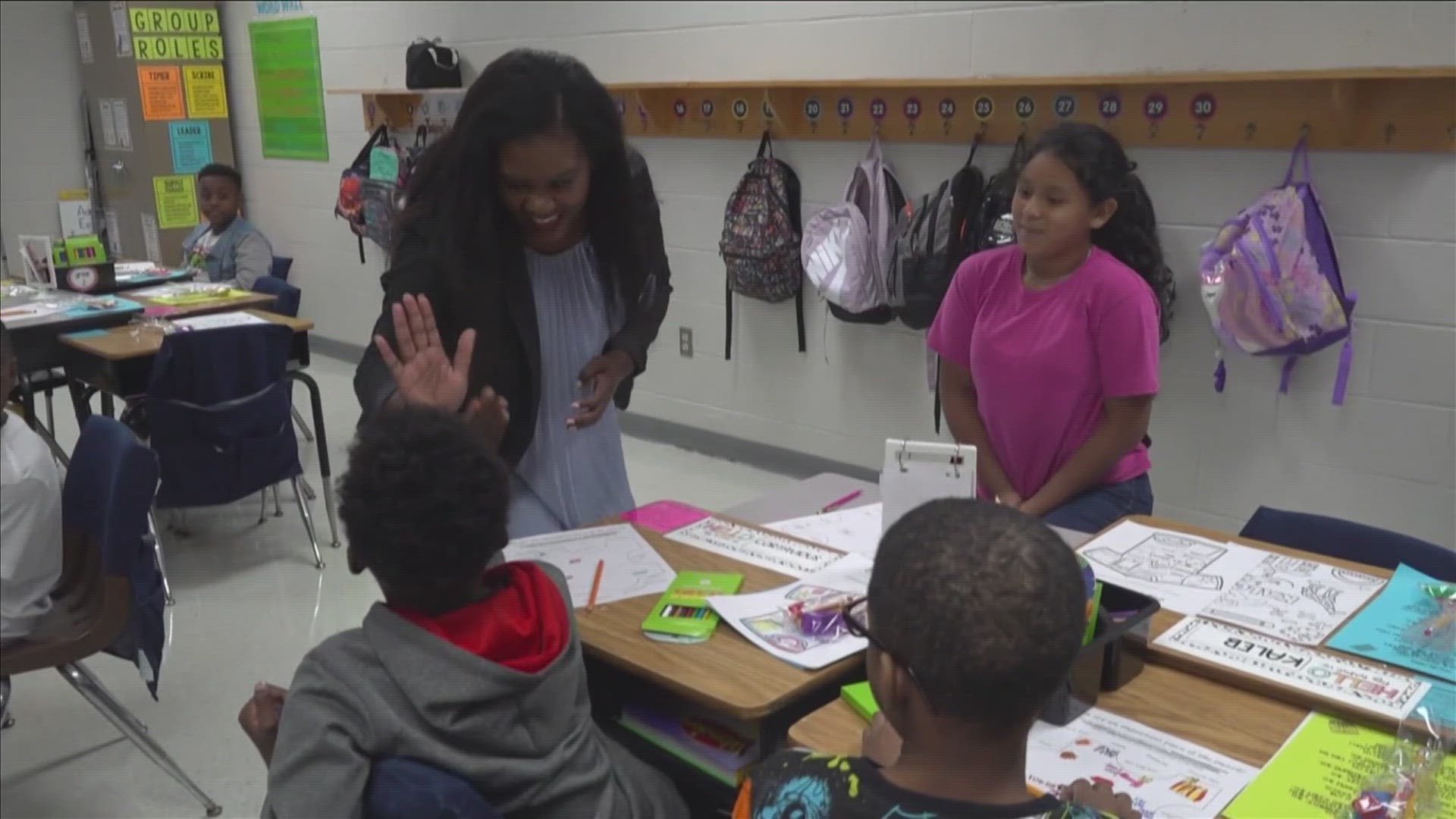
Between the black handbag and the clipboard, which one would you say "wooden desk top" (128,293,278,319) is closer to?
the black handbag

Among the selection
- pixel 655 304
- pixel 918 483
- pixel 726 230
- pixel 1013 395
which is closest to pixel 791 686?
pixel 918 483

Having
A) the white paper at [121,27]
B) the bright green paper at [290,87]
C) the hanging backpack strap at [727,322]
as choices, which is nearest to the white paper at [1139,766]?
the hanging backpack strap at [727,322]

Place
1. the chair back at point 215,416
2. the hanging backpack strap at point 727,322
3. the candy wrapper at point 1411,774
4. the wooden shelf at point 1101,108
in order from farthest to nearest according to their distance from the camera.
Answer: the hanging backpack strap at point 727,322, the chair back at point 215,416, the wooden shelf at point 1101,108, the candy wrapper at point 1411,774

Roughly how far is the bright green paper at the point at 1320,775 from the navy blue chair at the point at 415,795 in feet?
2.50

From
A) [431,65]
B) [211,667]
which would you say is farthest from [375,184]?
[211,667]

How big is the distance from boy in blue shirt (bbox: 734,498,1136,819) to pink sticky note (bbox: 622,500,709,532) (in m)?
0.97

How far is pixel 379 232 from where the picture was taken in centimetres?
544

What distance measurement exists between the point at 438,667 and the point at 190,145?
639cm

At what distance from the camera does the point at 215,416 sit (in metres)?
3.18

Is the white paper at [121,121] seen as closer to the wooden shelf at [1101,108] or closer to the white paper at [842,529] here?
the wooden shelf at [1101,108]

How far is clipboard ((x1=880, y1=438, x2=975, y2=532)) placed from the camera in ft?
4.98

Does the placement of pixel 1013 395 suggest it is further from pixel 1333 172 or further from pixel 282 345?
pixel 282 345

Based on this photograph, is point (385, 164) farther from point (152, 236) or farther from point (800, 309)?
point (800, 309)

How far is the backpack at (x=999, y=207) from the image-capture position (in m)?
3.18
